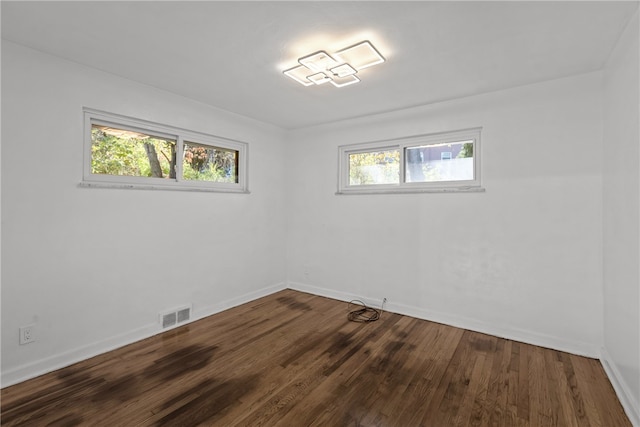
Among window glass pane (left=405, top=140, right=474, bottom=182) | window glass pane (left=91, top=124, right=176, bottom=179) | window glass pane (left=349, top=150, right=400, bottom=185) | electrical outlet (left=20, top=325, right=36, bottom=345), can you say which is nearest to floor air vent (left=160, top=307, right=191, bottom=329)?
electrical outlet (left=20, top=325, right=36, bottom=345)

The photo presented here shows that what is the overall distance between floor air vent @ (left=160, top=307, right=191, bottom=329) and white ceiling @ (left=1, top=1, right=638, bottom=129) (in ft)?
7.70

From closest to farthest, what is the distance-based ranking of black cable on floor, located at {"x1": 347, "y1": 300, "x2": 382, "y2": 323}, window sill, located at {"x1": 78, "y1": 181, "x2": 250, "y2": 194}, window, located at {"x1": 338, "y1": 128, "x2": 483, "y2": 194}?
1. window sill, located at {"x1": 78, "y1": 181, "x2": 250, "y2": 194}
2. window, located at {"x1": 338, "y1": 128, "x2": 483, "y2": 194}
3. black cable on floor, located at {"x1": 347, "y1": 300, "x2": 382, "y2": 323}

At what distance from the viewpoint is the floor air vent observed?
303cm

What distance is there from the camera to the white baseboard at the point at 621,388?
175 centimetres

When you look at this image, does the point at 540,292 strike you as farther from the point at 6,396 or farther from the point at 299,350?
the point at 6,396

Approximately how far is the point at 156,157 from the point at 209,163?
0.64m

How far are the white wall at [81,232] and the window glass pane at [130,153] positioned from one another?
0.19m

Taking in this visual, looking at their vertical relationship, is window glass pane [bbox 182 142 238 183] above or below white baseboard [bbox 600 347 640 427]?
above

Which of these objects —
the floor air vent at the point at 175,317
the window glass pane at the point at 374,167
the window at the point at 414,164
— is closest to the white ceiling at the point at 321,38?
the window at the point at 414,164

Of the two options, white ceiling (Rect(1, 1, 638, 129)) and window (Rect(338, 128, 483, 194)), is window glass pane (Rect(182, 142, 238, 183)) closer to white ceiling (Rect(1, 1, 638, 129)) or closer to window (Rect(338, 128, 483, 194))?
white ceiling (Rect(1, 1, 638, 129))

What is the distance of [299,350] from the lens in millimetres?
2660

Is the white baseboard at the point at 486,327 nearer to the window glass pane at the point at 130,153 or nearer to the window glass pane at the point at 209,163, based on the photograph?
the window glass pane at the point at 209,163

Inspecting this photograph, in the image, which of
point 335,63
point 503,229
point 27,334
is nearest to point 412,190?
point 503,229

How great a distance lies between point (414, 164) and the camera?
3.63m
